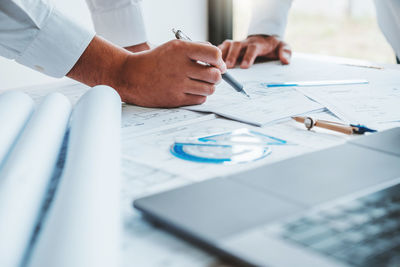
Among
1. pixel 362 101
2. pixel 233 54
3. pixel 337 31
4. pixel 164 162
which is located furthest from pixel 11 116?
pixel 337 31

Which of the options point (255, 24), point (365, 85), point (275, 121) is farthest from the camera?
A: point (255, 24)

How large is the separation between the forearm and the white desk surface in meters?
0.07

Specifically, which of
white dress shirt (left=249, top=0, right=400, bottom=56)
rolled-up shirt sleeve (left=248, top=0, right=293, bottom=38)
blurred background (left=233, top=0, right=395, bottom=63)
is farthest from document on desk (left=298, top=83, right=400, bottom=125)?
blurred background (left=233, top=0, right=395, bottom=63)

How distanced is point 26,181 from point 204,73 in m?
0.48

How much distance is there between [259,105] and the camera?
774 millimetres

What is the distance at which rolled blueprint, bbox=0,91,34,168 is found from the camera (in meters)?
0.51

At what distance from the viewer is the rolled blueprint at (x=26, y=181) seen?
31 centimetres

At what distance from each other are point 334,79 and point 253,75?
192mm

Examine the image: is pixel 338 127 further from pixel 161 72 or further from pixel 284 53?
pixel 284 53

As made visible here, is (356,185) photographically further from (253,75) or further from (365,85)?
(253,75)

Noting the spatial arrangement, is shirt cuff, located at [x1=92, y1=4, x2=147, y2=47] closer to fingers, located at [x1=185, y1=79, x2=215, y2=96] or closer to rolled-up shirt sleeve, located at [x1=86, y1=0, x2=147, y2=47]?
rolled-up shirt sleeve, located at [x1=86, y1=0, x2=147, y2=47]

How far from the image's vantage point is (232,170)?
0.47 meters

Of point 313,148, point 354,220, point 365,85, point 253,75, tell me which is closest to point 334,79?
point 365,85

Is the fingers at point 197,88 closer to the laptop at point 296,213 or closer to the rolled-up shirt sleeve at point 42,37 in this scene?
the rolled-up shirt sleeve at point 42,37
